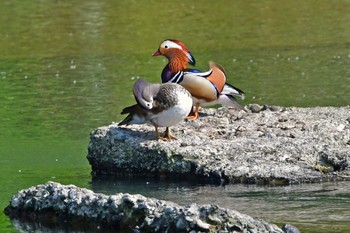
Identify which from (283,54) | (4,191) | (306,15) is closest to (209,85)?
(4,191)

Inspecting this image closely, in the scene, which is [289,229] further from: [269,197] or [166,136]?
[166,136]

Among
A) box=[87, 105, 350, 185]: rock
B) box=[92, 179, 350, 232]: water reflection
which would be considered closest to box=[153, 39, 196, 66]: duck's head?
box=[87, 105, 350, 185]: rock

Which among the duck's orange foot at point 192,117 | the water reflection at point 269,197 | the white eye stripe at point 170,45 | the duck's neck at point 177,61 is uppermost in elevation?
the white eye stripe at point 170,45

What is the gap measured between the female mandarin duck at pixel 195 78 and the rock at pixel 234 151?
34 centimetres

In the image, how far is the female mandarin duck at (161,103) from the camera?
9.98 m

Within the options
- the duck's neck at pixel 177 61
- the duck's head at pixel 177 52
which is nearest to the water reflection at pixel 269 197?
the duck's neck at pixel 177 61

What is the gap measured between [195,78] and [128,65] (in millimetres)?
6636

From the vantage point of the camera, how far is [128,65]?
17.7m

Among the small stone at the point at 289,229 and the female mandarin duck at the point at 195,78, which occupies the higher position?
the female mandarin duck at the point at 195,78

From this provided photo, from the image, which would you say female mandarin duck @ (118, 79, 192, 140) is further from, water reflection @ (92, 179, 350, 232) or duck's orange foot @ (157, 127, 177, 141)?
water reflection @ (92, 179, 350, 232)

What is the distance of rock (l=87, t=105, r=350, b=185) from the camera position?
970 cm

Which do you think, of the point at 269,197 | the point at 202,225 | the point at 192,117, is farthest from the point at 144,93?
the point at 202,225

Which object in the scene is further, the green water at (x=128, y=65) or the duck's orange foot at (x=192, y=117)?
the duck's orange foot at (x=192, y=117)

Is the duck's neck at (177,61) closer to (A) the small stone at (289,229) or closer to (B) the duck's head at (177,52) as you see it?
(B) the duck's head at (177,52)
